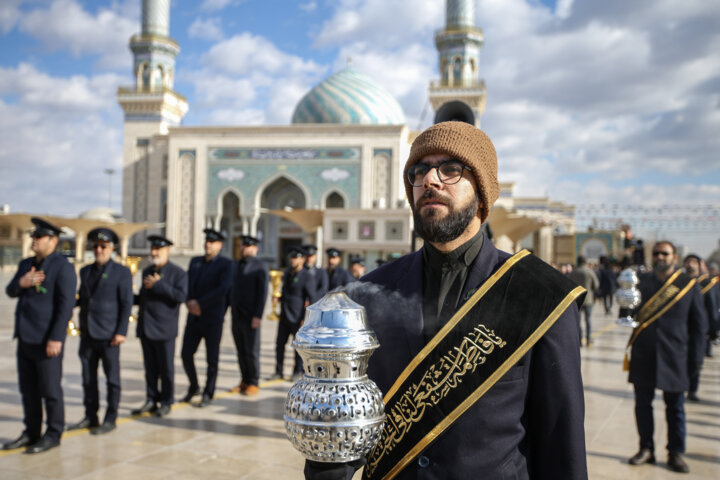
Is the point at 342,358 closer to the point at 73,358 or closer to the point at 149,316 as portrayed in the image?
the point at 149,316

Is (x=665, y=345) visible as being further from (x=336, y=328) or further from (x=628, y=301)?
(x=336, y=328)

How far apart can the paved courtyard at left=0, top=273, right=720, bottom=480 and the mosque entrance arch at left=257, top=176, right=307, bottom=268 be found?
2437cm

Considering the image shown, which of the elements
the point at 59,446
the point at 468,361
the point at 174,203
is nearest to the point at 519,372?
the point at 468,361

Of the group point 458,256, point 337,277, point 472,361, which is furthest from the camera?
point 337,277

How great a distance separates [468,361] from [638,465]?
323 cm

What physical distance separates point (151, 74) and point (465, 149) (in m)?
33.4

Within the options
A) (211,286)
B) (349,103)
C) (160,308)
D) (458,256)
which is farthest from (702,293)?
(349,103)

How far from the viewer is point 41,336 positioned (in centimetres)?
394

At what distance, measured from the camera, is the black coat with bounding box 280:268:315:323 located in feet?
22.2

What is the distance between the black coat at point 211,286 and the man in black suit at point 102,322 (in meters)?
0.88

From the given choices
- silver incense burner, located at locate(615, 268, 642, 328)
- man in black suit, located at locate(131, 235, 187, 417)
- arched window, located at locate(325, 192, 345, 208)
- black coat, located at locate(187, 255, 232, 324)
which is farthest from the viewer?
arched window, located at locate(325, 192, 345, 208)

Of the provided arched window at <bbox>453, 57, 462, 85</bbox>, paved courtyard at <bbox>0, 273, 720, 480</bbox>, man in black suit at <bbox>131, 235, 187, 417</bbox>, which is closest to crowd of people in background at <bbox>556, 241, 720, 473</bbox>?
paved courtyard at <bbox>0, 273, 720, 480</bbox>

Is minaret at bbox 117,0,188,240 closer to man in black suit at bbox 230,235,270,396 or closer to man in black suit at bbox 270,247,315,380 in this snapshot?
man in black suit at bbox 270,247,315,380

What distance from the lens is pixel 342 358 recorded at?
3.54ft
